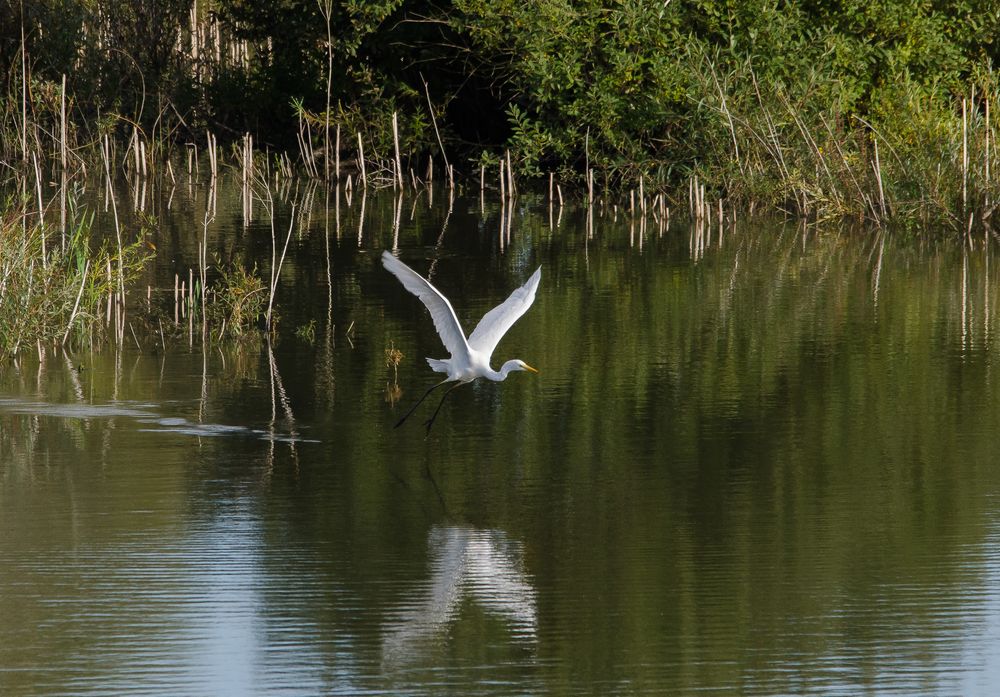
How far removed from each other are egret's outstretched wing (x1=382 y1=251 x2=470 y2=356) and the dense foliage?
35.5ft

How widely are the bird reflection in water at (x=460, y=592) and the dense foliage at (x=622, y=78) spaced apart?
12542 mm

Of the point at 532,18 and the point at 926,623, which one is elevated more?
the point at 532,18

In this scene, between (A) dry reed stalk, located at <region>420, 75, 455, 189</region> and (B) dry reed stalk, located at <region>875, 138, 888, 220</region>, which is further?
(A) dry reed stalk, located at <region>420, 75, 455, 189</region>

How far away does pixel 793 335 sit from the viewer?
1272 cm

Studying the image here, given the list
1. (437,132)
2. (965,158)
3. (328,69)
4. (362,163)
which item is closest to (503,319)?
(965,158)

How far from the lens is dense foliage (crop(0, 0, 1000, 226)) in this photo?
20484mm

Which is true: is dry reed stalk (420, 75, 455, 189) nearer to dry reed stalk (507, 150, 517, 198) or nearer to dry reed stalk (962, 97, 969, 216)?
dry reed stalk (507, 150, 517, 198)

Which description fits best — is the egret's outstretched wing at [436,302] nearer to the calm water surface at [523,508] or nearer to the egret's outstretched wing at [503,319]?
the egret's outstretched wing at [503,319]

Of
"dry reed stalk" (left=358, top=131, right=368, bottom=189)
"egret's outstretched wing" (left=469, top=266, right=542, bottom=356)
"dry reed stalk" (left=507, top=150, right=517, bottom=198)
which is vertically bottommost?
"egret's outstretched wing" (left=469, top=266, right=542, bottom=356)

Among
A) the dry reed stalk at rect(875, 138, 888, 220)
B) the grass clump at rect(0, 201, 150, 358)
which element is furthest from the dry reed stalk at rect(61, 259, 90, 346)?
the dry reed stalk at rect(875, 138, 888, 220)

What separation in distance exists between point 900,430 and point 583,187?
14.1m

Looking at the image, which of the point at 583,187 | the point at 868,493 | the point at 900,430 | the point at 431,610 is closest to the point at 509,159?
the point at 583,187

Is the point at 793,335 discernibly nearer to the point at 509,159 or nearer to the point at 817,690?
the point at 817,690

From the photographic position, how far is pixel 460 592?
669 cm
